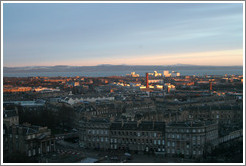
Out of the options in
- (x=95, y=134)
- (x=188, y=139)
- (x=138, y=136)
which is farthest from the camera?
(x=95, y=134)

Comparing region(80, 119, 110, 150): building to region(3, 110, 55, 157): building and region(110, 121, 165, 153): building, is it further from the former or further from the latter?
region(3, 110, 55, 157): building

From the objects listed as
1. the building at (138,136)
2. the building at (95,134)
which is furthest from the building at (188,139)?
the building at (95,134)

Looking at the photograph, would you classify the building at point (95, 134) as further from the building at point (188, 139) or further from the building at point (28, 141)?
the building at point (188, 139)

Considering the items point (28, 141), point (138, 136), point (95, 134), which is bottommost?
point (95, 134)

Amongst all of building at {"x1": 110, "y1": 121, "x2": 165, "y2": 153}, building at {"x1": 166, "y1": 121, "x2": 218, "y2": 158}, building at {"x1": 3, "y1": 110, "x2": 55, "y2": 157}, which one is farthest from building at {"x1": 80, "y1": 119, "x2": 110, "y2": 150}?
building at {"x1": 166, "y1": 121, "x2": 218, "y2": 158}

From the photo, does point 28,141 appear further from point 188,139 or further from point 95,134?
point 188,139

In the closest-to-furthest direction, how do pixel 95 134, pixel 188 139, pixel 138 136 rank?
pixel 188 139
pixel 138 136
pixel 95 134

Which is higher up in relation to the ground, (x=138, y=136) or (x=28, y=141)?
(x=28, y=141)

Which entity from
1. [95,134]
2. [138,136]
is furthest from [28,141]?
[138,136]

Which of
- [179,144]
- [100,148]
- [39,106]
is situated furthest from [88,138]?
[39,106]
